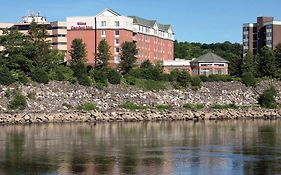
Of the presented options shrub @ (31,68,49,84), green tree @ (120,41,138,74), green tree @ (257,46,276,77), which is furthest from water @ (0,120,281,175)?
green tree @ (257,46,276,77)

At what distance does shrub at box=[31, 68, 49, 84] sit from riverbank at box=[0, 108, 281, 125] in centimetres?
893

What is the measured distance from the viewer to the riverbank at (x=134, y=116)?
6850 cm

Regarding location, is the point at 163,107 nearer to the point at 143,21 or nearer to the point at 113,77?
the point at 113,77

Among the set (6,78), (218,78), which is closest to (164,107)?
(218,78)

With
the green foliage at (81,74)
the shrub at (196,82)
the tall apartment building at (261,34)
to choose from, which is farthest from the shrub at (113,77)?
the tall apartment building at (261,34)

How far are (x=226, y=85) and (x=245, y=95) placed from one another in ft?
12.6

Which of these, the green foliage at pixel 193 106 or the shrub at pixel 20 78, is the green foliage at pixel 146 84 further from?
the shrub at pixel 20 78

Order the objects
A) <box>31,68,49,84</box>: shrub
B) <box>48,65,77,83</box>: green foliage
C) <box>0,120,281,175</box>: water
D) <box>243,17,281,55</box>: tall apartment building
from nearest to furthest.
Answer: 1. <box>0,120,281,175</box>: water
2. <box>31,68,49,84</box>: shrub
3. <box>48,65,77,83</box>: green foliage
4. <box>243,17,281,55</box>: tall apartment building

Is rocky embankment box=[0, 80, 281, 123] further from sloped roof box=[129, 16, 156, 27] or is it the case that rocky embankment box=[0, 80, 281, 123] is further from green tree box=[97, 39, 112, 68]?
sloped roof box=[129, 16, 156, 27]

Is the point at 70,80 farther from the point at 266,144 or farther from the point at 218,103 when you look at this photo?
the point at 266,144

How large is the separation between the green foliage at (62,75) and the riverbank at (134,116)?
10.2 m

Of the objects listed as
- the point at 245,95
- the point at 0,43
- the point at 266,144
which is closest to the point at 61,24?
the point at 0,43

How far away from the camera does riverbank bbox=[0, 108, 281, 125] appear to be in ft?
225

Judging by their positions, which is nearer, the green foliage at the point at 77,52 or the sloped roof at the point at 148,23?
the green foliage at the point at 77,52
